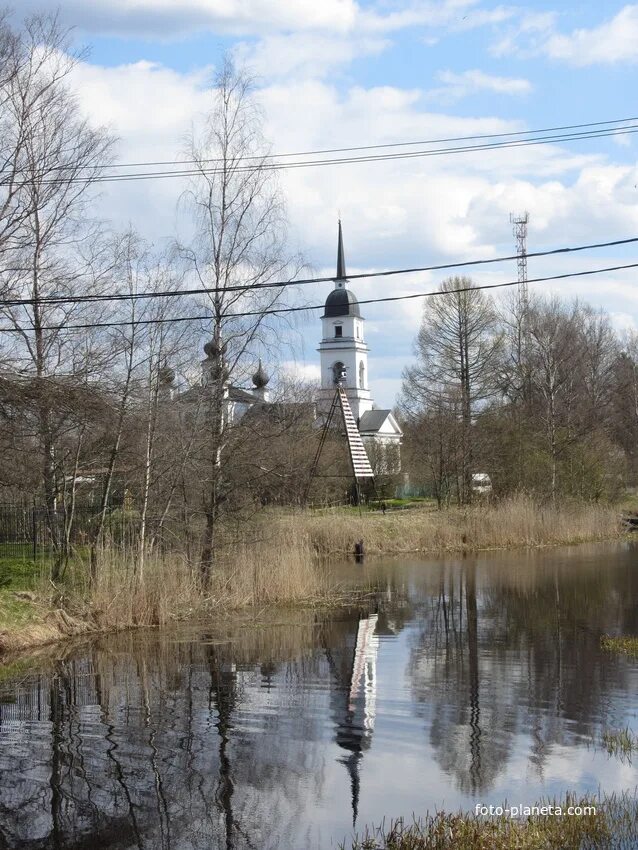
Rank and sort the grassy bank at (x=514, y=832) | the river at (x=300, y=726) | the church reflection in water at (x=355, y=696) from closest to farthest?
1. the grassy bank at (x=514, y=832)
2. the river at (x=300, y=726)
3. the church reflection in water at (x=355, y=696)

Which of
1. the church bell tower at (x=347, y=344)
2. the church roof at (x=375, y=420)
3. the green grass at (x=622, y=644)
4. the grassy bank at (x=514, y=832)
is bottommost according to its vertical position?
the grassy bank at (x=514, y=832)

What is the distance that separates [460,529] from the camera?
35031mm

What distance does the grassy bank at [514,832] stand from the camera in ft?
24.5

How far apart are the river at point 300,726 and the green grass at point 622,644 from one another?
21cm

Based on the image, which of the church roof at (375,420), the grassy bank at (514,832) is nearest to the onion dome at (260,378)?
the grassy bank at (514,832)

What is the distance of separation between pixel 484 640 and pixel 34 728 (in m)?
8.29

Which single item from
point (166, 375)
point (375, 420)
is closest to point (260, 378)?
point (166, 375)

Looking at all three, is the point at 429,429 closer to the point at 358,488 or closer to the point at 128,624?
the point at 358,488

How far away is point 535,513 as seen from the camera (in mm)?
35844

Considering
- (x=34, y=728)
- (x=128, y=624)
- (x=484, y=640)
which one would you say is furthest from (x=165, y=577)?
(x=34, y=728)

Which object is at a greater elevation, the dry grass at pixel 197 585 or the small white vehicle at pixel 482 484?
the small white vehicle at pixel 482 484

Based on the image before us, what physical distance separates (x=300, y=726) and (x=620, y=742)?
11.0 ft

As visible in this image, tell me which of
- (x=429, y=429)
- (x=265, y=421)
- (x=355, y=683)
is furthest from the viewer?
(x=429, y=429)

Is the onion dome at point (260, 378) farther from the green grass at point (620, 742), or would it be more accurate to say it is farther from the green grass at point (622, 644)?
the green grass at point (620, 742)
